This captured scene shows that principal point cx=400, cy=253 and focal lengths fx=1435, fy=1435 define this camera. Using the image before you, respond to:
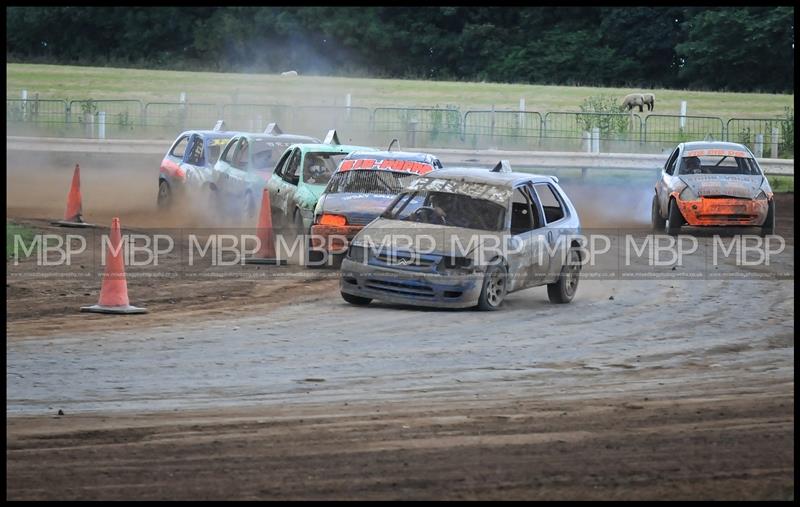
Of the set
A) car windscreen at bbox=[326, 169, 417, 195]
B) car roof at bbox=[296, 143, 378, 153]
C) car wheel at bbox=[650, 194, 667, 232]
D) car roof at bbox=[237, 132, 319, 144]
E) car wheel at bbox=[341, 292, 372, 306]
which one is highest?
car roof at bbox=[237, 132, 319, 144]

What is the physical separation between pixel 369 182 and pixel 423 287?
408cm

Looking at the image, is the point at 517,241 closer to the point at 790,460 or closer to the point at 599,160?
the point at 790,460

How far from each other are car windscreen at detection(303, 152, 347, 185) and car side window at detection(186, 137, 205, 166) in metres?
3.91

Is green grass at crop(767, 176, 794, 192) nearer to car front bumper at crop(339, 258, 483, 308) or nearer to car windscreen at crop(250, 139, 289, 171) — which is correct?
car windscreen at crop(250, 139, 289, 171)

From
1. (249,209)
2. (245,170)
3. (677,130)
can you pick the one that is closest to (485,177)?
(249,209)

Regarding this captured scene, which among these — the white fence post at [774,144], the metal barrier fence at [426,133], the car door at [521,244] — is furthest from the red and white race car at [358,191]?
the white fence post at [774,144]

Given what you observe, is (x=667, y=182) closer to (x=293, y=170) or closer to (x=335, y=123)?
(x=293, y=170)

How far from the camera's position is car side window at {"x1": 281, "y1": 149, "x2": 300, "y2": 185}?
1908 centimetres

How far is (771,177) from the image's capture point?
119 feet

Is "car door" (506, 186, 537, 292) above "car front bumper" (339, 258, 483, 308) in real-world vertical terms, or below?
above

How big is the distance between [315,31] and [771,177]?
34.7 metres

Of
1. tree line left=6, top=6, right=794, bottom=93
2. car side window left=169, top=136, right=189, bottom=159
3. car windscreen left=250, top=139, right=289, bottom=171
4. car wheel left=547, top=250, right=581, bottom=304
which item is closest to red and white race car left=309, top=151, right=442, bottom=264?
car wheel left=547, top=250, right=581, bottom=304

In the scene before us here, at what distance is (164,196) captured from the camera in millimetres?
23844

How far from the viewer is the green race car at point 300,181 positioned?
1847 cm
